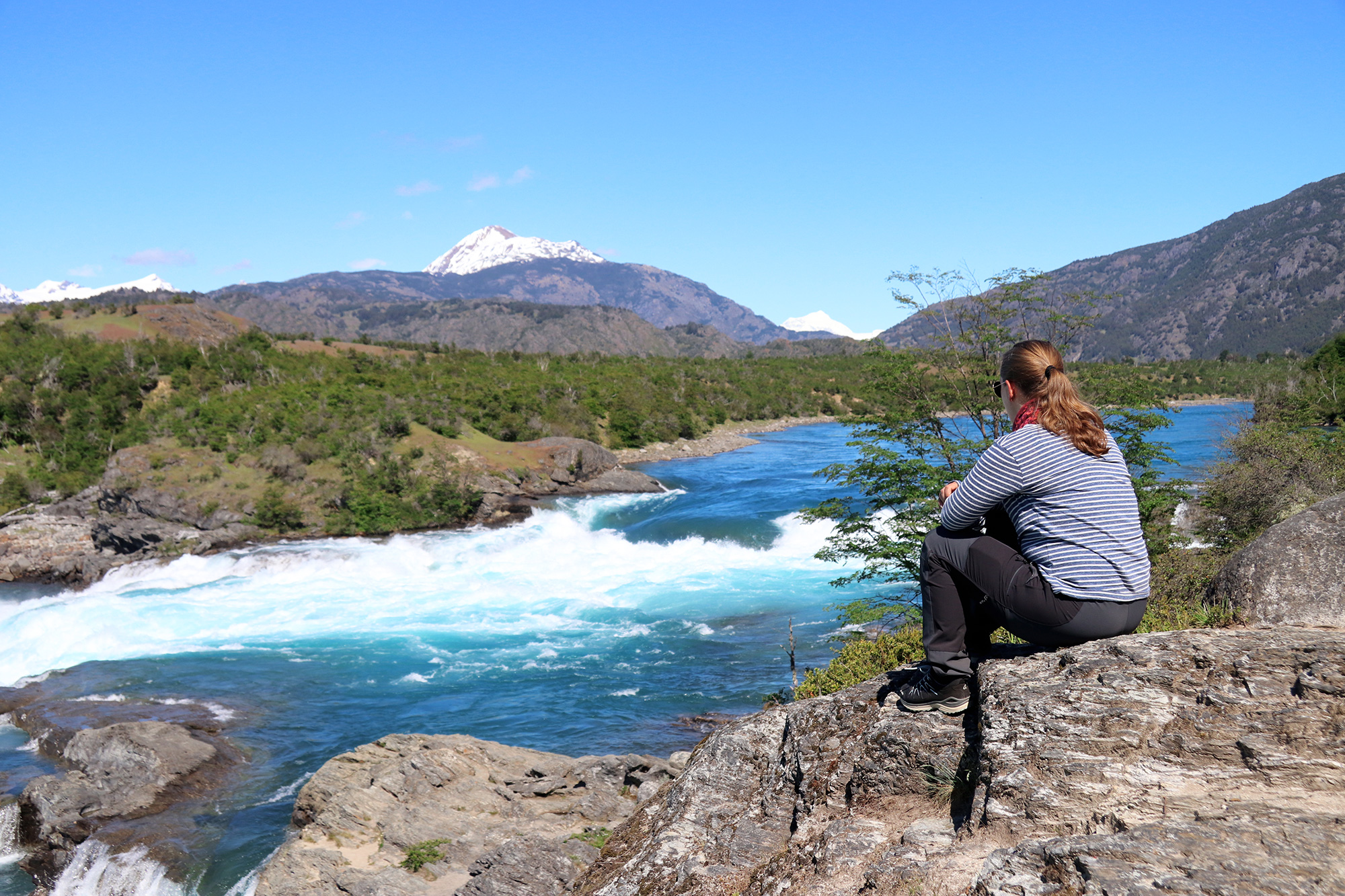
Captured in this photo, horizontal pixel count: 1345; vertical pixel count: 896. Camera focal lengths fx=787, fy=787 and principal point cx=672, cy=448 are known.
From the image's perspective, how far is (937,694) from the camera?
436 cm

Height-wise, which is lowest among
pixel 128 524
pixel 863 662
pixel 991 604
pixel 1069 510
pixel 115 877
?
pixel 115 877

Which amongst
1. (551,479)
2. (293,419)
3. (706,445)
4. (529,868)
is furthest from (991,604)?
(706,445)

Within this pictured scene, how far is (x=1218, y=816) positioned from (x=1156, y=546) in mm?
11665

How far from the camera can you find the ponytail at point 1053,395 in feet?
12.8

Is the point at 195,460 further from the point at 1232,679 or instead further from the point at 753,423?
the point at 753,423

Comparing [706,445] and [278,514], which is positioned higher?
[278,514]

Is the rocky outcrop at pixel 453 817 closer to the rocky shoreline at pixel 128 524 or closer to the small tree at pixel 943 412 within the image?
the small tree at pixel 943 412

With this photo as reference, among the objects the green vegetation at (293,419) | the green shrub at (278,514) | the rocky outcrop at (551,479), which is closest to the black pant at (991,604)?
the green vegetation at (293,419)

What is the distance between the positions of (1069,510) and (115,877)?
12400 mm

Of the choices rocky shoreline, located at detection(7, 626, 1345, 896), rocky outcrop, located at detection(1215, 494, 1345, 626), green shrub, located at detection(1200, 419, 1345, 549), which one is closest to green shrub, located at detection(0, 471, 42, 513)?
rocky shoreline, located at detection(7, 626, 1345, 896)

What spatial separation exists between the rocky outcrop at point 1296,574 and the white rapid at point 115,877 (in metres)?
12.1

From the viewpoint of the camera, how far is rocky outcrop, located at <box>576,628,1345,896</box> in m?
2.95

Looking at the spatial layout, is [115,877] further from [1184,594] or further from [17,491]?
[17,491]

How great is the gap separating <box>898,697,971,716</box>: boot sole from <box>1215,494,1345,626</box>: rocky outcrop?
2.70m
